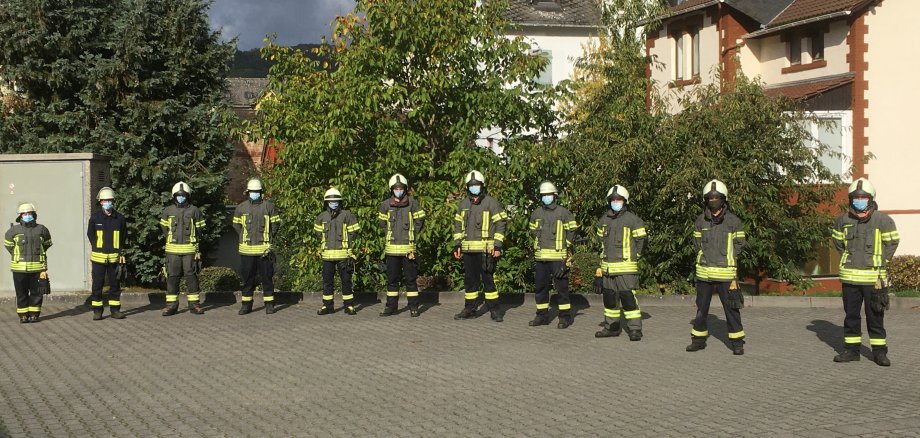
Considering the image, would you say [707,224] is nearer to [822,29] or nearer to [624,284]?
[624,284]

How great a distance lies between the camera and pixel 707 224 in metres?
12.2

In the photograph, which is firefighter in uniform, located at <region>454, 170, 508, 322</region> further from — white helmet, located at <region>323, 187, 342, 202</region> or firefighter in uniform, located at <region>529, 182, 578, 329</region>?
white helmet, located at <region>323, 187, 342, 202</region>

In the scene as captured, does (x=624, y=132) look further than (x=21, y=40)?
No

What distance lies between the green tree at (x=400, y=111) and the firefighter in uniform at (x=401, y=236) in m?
1.64

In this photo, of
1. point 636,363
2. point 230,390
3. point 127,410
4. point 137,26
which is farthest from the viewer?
point 137,26

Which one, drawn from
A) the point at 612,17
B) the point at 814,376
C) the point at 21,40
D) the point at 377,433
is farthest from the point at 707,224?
the point at 612,17

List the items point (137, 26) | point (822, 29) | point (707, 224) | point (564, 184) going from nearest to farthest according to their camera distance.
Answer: point (707, 224) → point (564, 184) → point (137, 26) → point (822, 29)

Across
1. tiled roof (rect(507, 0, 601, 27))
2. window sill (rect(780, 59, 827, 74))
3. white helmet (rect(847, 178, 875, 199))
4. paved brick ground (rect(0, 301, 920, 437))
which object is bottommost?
paved brick ground (rect(0, 301, 920, 437))

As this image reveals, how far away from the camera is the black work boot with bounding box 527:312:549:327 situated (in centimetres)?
1426

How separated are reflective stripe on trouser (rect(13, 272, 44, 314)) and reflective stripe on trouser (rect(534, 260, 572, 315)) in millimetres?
7150

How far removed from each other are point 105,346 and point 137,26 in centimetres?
1040

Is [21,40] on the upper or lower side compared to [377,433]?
upper

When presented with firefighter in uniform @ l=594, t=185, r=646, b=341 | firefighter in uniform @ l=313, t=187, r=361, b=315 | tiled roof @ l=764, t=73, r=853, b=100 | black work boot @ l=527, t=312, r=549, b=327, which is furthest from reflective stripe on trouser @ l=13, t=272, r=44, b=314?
tiled roof @ l=764, t=73, r=853, b=100

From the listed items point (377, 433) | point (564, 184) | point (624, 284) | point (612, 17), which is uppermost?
point (612, 17)
